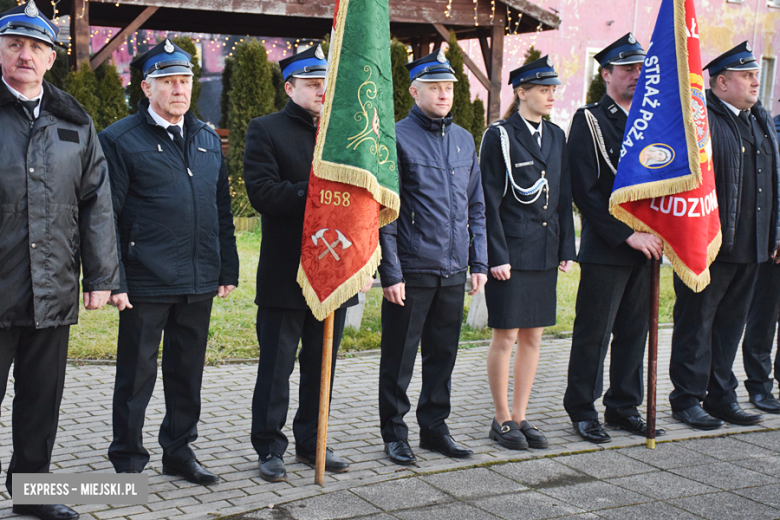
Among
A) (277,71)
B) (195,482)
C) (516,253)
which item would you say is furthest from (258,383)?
(277,71)

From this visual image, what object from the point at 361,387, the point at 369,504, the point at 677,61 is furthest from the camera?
the point at 361,387

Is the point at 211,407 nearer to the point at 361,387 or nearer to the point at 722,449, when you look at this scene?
the point at 361,387

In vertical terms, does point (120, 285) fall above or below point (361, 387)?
above

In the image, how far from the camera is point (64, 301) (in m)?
3.62

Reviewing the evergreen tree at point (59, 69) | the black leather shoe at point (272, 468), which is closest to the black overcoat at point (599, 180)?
the black leather shoe at point (272, 468)

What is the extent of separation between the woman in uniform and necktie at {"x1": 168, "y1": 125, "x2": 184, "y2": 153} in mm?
1716

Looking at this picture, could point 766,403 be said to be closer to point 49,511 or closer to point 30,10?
point 49,511

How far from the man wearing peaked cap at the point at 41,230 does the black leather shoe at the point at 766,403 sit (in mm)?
4342

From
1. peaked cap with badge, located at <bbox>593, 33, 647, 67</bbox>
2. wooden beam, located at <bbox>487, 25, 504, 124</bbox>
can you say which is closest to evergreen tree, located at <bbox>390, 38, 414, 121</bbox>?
wooden beam, located at <bbox>487, 25, 504, 124</bbox>

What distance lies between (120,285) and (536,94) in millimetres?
2528

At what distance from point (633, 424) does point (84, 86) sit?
372 inches

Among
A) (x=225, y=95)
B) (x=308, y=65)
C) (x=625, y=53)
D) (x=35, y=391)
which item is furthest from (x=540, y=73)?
(x=225, y=95)

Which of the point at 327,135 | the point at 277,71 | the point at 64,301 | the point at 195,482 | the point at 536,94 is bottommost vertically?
the point at 195,482

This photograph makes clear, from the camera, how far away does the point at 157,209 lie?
13.3 ft
